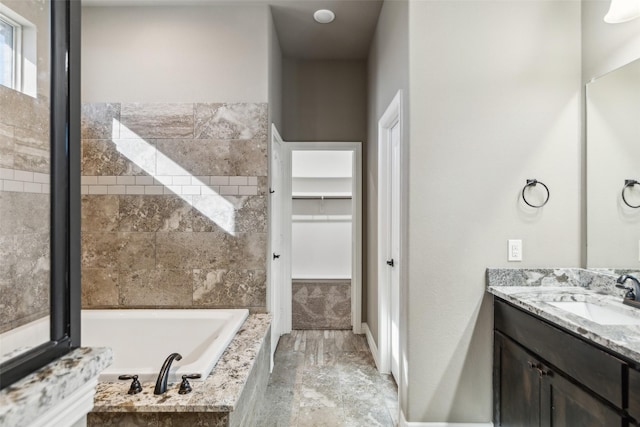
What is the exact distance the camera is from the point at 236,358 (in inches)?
75.5

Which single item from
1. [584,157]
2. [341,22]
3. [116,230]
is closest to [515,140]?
[584,157]

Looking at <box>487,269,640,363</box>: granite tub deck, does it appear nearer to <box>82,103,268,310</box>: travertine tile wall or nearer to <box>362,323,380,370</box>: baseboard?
<box>362,323,380,370</box>: baseboard

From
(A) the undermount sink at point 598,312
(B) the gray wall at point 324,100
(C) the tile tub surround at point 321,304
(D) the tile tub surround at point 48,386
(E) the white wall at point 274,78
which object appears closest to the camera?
Answer: (D) the tile tub surround at point 48,386

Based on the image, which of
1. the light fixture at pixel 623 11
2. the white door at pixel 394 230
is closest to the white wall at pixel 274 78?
the white door at pixel 394 230

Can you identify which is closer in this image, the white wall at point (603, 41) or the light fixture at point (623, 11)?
the light fixture at point (623, 11)

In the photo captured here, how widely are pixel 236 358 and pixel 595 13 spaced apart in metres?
2.71

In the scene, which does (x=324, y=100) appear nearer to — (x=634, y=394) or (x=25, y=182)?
(x=634, y=394)

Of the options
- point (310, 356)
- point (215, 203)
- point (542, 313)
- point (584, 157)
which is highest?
point (584, 157)

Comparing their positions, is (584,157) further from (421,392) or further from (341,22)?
(341,22)

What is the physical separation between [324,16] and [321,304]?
318cm

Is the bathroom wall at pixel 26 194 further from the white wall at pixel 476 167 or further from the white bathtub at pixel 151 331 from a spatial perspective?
the white bathtub at pixel 151 331

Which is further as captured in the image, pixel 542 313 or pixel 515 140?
pixel 515 140

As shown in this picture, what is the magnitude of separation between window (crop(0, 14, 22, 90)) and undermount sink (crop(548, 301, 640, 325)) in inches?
82.7

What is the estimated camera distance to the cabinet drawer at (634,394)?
44.9 inches
